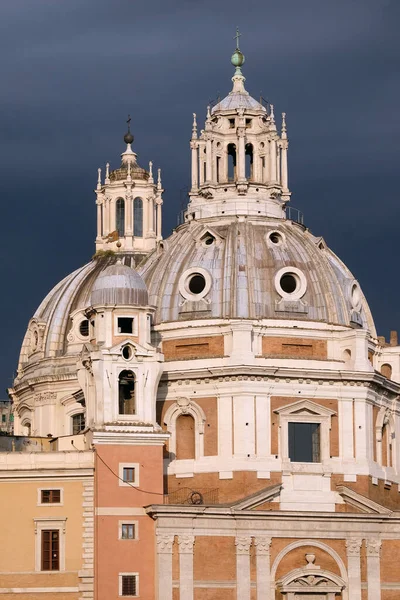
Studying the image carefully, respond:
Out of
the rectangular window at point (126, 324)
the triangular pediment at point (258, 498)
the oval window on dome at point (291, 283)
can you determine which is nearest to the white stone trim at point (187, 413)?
the triangular pediment at point (258, 498)

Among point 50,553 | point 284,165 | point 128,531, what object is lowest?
point 50,553

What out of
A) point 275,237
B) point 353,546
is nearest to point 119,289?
point 275,237

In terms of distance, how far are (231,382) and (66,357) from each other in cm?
1838

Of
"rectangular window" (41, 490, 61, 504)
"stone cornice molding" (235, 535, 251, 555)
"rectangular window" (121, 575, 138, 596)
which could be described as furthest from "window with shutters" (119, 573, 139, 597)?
"stone cornice molding" (235, 535, 251, 555)

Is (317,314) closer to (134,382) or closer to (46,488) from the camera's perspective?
(134,382)

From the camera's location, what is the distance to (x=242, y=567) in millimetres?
91812

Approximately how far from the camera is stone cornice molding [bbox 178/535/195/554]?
91.0 meters

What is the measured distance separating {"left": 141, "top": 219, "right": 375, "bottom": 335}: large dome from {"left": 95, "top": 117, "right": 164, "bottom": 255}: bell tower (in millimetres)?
18327

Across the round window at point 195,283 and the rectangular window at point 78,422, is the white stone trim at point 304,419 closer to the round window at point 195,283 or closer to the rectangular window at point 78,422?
the round window at point 195,283

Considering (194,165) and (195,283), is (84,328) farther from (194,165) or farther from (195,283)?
(195,283)

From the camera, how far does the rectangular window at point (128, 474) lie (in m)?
91.7

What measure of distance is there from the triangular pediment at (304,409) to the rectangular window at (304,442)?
592mm

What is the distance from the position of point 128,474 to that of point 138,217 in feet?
106

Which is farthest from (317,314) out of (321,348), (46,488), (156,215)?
(156,215)
